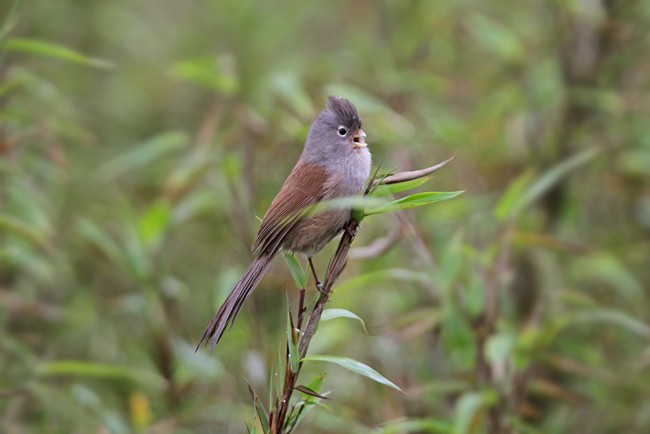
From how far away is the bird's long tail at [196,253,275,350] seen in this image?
2359 millimetres

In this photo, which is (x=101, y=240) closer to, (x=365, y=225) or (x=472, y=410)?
(x=365, y=225)

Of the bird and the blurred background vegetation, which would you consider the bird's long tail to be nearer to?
the bird

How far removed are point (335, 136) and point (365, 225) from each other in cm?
90

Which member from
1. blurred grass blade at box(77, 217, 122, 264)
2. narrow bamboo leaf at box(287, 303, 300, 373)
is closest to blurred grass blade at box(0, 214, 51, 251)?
blurred grass blade at box(77, 217, 122, 264)

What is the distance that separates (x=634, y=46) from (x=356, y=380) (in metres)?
2.27

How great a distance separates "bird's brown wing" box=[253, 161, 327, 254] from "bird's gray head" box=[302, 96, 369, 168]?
0.06 metres

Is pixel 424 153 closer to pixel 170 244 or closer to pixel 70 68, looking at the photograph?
pixel 170 244

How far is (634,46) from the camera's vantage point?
4887 millimetres

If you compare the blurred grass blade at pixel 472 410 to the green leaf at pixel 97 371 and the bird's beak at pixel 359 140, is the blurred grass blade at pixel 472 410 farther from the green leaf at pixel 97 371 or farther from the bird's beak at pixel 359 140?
the green leaf at pixel 97 371

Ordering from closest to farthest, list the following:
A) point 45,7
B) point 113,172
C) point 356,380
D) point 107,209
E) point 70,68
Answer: point 356,380 < point 113,172 < point 107,209 < point 45,7 < point 70,68

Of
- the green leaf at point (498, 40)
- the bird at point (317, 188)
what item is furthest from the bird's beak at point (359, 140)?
the green leaf at point (498, 40)

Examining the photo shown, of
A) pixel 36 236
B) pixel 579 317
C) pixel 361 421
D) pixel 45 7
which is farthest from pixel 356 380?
pixel 45 7

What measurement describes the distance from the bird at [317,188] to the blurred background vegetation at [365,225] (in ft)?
0.49

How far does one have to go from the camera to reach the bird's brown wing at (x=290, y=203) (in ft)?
9.87
